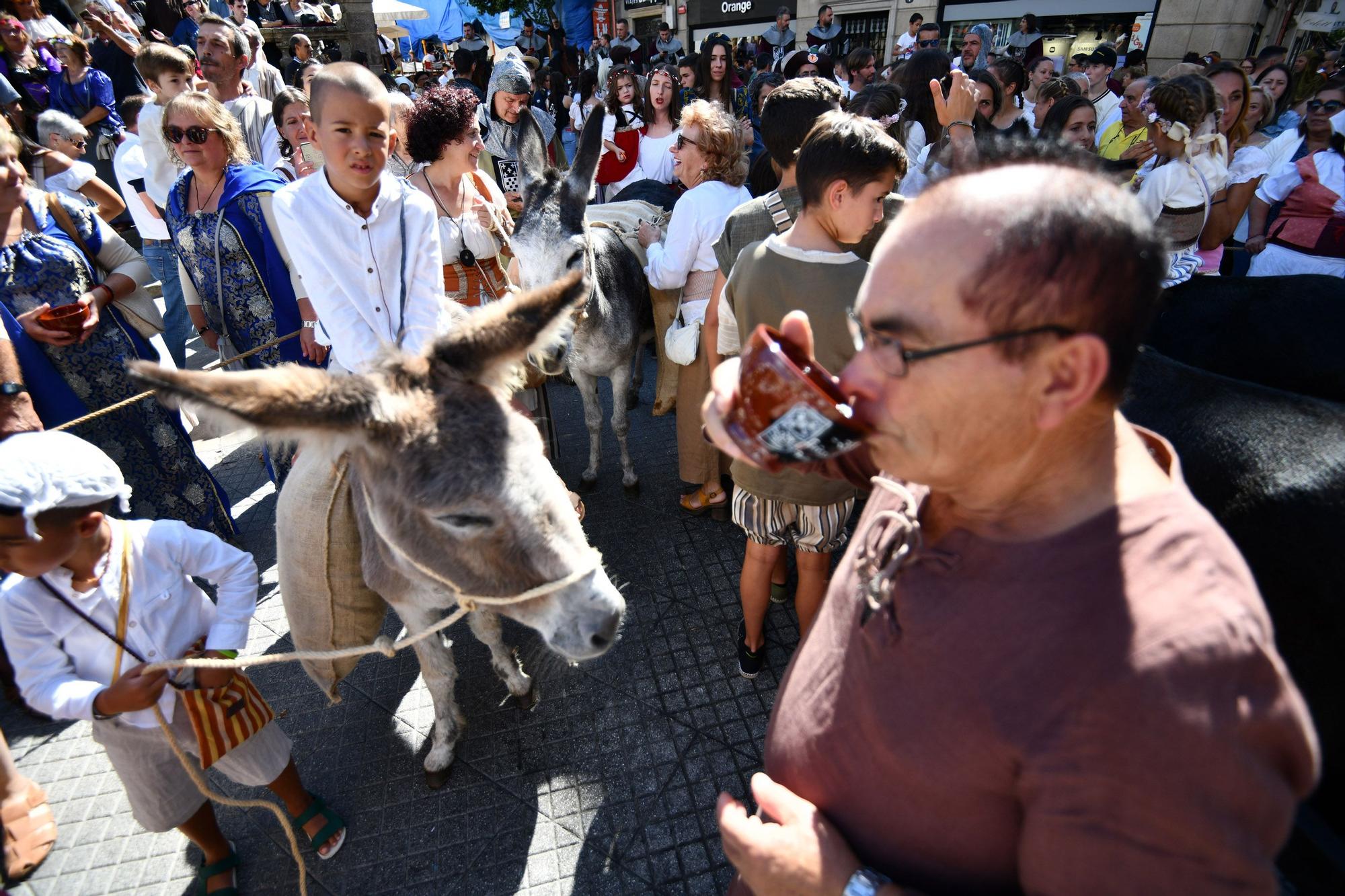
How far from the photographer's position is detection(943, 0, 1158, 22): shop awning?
17.6 m

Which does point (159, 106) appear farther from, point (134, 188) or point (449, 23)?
A: point (449, 23)

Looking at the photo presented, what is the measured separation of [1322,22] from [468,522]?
2329cm

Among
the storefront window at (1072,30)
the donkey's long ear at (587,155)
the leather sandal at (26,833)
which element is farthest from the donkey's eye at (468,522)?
the storefront window at (1072,30)

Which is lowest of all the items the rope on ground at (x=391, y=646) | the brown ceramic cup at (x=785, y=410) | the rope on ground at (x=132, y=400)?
the rope on ground at (x=391, y=646)

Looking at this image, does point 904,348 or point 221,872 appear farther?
point 221,872

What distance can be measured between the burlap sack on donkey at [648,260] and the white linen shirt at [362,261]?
1938 millimetres

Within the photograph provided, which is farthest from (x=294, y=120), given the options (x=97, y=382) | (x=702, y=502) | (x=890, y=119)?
(x=890, y=119)

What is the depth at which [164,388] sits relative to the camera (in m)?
1.50

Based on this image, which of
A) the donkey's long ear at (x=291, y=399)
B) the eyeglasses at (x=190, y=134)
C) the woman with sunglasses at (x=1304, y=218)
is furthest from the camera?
the woman with sunglasses at (x=1304, y=218)

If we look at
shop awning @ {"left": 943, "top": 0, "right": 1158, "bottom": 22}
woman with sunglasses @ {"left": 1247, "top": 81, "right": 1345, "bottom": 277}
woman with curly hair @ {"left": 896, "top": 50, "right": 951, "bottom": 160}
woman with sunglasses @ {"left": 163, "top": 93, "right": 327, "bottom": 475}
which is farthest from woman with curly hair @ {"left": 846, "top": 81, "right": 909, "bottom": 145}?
shop awning @ {"left": 943, "top": 0, "right": 1158, "bottom": 22}

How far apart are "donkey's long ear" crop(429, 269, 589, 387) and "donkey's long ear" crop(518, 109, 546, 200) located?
2792mm

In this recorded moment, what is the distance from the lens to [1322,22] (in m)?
15.0

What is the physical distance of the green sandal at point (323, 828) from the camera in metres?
2.72

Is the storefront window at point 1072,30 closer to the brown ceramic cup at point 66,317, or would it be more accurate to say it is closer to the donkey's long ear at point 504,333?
the donkey's long ear at point 504,333
